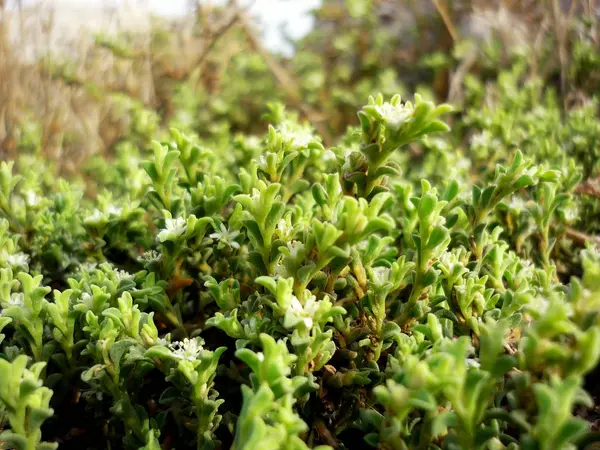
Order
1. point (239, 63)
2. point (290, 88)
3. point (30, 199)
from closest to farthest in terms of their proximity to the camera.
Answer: point (30, 199), point (290, 88), point (239, 63)

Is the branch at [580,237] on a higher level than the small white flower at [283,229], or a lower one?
lower

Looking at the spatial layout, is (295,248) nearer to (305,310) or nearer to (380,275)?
(305,310)

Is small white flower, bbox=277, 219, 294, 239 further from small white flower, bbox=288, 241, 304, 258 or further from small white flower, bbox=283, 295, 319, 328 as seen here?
small white flower, bbox=283, 295, 319, 328

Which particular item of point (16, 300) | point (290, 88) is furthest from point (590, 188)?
point (290, 88)

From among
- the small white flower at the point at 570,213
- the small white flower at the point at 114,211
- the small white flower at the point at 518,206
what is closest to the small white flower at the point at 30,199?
the small white flower at the point at 114,211

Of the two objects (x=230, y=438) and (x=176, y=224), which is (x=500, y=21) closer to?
(x=176, y=224)

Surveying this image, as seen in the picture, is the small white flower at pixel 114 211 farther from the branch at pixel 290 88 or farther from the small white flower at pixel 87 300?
the branch at pixel 290 88

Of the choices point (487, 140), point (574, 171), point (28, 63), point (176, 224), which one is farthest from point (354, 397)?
point (28, 63)
